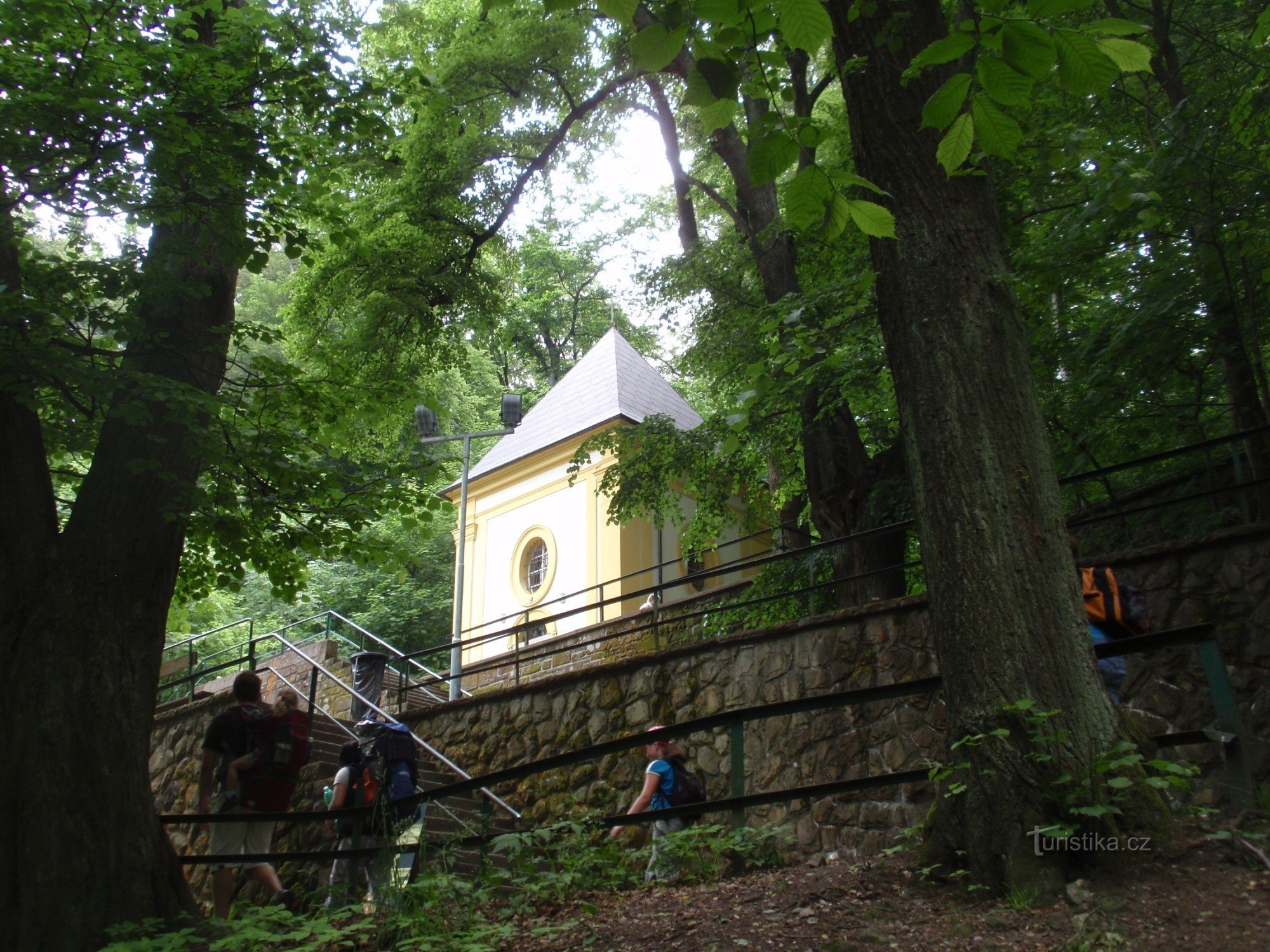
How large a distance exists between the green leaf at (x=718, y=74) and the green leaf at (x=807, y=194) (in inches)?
12.6

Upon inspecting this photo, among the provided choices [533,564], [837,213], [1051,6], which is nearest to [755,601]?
[837,213]

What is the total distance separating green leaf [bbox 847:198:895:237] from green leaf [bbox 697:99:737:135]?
16.7 inches

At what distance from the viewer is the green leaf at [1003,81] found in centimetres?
242

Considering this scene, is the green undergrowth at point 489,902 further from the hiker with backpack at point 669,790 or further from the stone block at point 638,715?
the stone block at point 638,715

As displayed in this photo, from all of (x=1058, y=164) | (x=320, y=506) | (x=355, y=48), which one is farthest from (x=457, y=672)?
(x=1058, y=164)

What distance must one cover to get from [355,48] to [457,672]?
Answer: 7.53 meters

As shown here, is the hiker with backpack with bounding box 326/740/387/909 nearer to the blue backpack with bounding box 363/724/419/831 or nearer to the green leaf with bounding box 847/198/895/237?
the blue backpack with bounding box 363/724/419/831

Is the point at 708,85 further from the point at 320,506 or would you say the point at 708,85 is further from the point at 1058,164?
the point at 320,506

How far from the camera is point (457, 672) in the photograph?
12.6 metres

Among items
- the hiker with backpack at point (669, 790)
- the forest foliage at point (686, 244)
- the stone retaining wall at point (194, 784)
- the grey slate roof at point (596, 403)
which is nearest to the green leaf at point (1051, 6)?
the forest foliage at point (686, 244)

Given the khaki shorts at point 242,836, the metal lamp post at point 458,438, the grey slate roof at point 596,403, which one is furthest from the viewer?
the grey slate roof at point 596,403

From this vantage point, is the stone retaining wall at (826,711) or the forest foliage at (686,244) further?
the stone retaining wall at (826,711)

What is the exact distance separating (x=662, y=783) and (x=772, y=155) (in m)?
4.52
